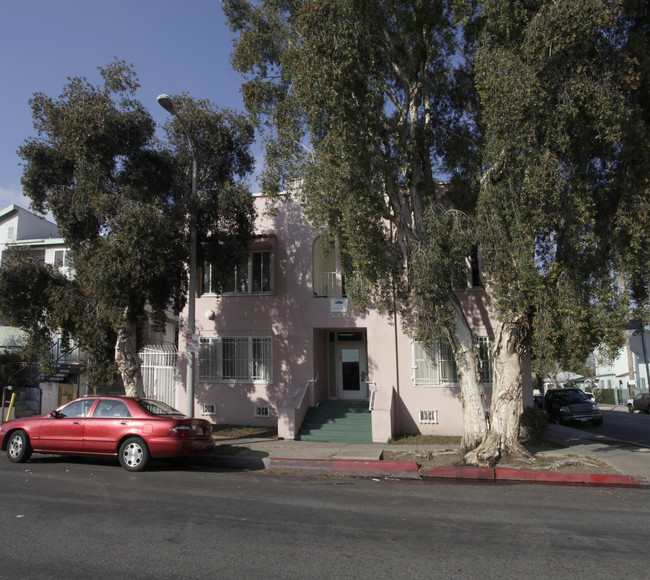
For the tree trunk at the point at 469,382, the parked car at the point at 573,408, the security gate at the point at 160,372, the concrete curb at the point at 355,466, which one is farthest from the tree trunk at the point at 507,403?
the parked car at the point at 573,408

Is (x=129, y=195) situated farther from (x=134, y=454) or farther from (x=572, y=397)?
(x=572, y=397)

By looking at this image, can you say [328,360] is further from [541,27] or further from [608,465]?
[541,27]

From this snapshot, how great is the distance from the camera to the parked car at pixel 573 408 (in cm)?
2058

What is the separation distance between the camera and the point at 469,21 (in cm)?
1115

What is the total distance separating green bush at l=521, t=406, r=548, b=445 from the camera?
12938mm

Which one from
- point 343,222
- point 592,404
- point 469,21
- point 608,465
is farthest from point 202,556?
point 592,404

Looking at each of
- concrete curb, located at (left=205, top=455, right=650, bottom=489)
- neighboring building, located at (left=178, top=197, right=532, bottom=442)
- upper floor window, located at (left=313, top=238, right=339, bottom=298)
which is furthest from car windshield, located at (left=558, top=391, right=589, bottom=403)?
concrete curb, located at (left=205, top=455, right=650, bottom=489)

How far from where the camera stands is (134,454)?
9508mm

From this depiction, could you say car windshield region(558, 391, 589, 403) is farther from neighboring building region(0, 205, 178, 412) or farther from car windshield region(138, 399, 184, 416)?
car windshield region(138, 399, 184, 416)

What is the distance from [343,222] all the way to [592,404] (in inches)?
641

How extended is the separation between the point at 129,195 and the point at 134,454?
607 cm

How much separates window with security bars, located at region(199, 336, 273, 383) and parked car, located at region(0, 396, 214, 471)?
535cm

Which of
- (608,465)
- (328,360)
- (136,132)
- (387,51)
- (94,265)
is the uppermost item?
(387,51)

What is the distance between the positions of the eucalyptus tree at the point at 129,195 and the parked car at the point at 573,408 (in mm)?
15407
